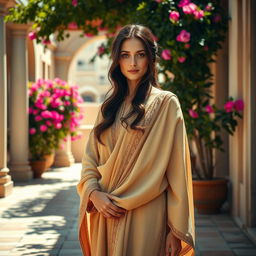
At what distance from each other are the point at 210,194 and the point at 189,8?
2.45 metres

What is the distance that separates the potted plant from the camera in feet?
36.5

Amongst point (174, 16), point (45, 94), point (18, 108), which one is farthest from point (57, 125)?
point (174, 16)

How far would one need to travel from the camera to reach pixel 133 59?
2562 mm

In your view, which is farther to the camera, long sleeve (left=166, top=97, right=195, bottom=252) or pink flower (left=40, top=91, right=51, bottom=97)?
pink flower (left=40, top=91, right=51, bottom=97)

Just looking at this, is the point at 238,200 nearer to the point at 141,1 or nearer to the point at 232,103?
the point at 232,103

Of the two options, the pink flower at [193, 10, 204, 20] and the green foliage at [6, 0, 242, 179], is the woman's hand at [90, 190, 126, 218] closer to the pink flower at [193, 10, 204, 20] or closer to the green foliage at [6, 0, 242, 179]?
the green foliage at [6, 0, 242, 179]

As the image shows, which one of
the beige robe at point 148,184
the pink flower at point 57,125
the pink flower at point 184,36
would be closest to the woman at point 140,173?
the beige robe at point 148,184

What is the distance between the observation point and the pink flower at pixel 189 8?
20.8 ft

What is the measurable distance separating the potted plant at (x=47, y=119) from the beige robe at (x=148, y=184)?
8528 millimetres

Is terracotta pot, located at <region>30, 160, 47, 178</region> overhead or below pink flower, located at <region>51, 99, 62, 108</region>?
below

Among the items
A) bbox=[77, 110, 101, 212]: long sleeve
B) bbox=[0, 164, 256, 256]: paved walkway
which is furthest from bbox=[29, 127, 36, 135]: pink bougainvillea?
bbox=[77, 110, 101, 212]: long sleeve

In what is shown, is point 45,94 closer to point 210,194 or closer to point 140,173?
point 210,194

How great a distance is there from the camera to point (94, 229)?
2.62 meters

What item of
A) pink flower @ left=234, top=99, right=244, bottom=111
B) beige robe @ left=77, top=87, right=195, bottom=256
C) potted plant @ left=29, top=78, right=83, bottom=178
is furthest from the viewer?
potted plant @ left=29, top=78, right=83, bottom=178
